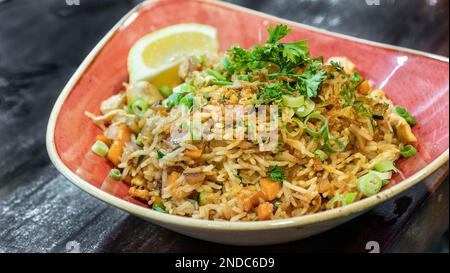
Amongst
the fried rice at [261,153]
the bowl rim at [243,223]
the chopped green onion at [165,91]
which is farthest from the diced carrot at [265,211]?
the chopped green onion at [165,91]

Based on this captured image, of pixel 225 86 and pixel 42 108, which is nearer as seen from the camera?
pixel 225 86

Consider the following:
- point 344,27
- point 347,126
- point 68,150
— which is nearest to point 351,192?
point 347,126

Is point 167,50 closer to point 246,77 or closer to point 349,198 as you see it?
point 246,77

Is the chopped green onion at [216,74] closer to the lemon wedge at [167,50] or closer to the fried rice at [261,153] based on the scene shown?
the fried rice at [261,153]

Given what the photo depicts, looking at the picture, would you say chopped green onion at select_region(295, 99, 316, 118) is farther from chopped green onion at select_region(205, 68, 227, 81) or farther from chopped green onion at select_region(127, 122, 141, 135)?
chopped green onion at select_region(127, 122, 141, 135)

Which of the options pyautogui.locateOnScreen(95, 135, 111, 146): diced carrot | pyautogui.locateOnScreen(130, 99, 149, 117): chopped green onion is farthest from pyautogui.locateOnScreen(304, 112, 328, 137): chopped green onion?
pyautogui.locateOnScreen(95, 135, 111, 146): diced carrot

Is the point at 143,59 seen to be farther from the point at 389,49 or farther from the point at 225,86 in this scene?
the point at 389,49

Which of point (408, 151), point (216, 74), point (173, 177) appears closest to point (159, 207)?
point (173, 177)
